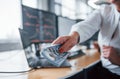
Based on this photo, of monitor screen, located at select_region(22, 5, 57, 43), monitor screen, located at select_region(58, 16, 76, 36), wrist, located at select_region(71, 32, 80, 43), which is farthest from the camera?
monitor screen, located at select_region(58, 16, 76, 36)

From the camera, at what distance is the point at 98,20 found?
3.92 feet

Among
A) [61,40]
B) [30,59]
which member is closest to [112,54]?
[61,40]

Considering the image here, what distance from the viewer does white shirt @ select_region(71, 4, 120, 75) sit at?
3.76 ft

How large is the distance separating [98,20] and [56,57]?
0.39 meters

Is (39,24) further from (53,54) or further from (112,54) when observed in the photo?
(112,54)

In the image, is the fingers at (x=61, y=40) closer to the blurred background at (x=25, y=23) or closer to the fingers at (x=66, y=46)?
the fingers at (x=66, y=46)

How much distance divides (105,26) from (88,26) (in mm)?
137

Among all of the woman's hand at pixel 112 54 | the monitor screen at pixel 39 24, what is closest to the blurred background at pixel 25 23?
the monitor screen at pixel 39 24

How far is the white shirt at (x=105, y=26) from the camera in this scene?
1.15 meters

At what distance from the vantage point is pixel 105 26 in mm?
1217

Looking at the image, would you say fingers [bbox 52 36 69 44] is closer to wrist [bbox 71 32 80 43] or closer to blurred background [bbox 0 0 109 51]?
wrist [bbox 71 32 80 43]

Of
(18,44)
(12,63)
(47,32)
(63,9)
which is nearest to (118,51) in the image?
(47,32)

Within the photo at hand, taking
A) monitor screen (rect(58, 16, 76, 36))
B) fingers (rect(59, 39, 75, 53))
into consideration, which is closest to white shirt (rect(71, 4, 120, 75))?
fingers (rect(59, 39, 75, 53))

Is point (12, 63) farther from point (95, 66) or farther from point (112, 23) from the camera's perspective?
point (112, 23)
